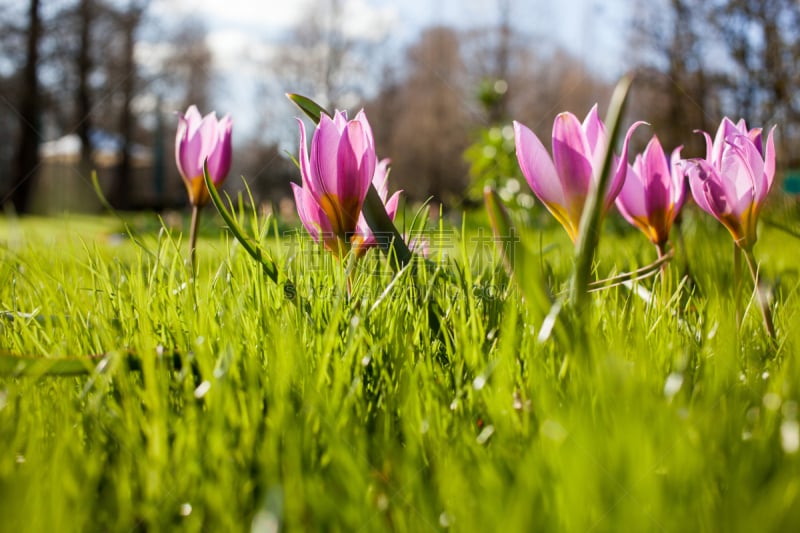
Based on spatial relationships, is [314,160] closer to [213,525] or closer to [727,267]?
[213,525]

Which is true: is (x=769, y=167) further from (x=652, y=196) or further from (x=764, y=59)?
(x=764, y=59)

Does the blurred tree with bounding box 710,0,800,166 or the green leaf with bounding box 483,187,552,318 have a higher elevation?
the blurred tree with bounding box 710,0,800,166

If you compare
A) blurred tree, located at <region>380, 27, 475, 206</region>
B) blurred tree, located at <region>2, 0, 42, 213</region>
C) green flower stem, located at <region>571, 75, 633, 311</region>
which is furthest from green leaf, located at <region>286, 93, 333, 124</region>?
blurred tree, located at <region>380, 27, 475, 206</region>

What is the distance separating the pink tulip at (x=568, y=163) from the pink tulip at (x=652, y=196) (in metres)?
0.19

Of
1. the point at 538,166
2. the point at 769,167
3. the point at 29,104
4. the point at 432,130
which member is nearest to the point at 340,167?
the point at 538,166

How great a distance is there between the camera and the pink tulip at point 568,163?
0.82 meters

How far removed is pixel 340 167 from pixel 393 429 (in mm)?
386

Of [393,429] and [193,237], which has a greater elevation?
[193,237]

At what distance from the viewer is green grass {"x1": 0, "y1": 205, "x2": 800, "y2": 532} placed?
0.51 metres

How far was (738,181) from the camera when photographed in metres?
0.89

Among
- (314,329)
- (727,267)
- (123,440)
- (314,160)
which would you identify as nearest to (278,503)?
(123,440)

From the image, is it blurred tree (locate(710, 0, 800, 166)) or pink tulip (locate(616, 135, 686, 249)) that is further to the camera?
blurred tree (locate(710, 0, 800, 166))

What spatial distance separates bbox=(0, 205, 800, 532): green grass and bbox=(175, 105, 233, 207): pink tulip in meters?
0.46

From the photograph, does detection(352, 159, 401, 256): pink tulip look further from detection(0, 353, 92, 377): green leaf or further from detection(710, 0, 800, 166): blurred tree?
detection(710, 0, 800, 166): blurred tree
